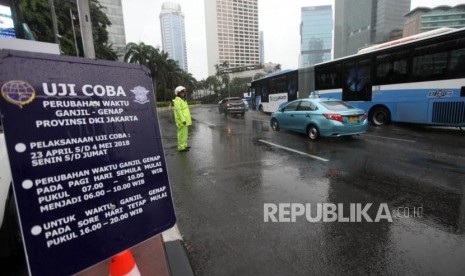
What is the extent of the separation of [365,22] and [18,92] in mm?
120714

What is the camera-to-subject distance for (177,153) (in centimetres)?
840

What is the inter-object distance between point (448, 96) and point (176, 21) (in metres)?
126

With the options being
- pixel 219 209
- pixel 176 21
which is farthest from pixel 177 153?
pixel 176 21

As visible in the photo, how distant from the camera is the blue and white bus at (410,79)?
9.23 m

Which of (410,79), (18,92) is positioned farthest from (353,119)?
(18,92)

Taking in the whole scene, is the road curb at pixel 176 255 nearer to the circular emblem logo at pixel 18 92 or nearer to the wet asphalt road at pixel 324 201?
the wet asphalt road at pixel 324 201

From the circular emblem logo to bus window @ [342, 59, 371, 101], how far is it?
1345 cm

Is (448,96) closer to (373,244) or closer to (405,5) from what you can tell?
(373,244)

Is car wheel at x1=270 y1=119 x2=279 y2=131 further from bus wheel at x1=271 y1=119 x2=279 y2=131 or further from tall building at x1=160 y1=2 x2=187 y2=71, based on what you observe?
tall building at x1=160 y1=2 x2=187 y2=71

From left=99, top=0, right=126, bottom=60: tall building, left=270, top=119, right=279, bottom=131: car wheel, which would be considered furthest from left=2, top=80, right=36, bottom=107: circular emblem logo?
left=99, top=0, right=126, bottom=60: tall building

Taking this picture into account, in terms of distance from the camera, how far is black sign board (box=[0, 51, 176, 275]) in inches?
58.3

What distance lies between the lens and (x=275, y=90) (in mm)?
20047

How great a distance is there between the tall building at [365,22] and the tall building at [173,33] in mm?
68917

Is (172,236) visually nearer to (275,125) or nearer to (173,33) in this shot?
(275,125)
